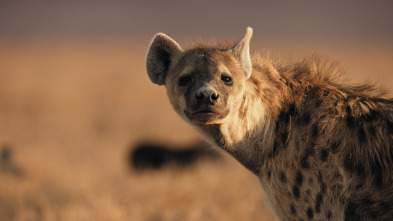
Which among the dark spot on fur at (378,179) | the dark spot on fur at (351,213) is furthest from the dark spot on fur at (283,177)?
the dark spot on fur at (378,179)

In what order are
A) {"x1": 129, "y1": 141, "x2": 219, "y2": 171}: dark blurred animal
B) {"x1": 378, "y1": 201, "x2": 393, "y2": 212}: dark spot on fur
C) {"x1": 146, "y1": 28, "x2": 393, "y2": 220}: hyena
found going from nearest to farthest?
{"x1": 378, "y1": 201, "x2": 393, "y2": 212}: dark spot on fur
{"x1": 146, "y1": 28, "x2": 393, "y2": 220}: hyena
{"x1": 129, "y1": 141, "x2": 219, "y2": 171}: dark blurred animal

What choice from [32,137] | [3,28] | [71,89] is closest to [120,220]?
[32,137]

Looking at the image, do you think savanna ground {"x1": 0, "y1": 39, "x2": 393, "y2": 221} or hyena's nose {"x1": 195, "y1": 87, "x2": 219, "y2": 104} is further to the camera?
savanna ground {"x1": 0, "y1": 39, "x2": 393, "y2": 221}

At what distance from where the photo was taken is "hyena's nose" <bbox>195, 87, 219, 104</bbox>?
3074mm

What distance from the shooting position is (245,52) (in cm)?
337

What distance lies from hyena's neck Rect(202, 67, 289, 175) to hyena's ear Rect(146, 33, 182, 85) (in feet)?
1.60

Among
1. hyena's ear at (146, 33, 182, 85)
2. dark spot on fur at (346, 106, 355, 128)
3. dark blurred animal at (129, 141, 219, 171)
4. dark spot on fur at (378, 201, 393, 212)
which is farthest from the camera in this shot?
dark blurred animal at (129, 141, 219, 171)

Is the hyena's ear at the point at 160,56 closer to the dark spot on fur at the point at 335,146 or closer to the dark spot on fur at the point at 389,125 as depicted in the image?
the dark spot on fur at the point at 335,146

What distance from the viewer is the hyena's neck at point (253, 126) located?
127 inches

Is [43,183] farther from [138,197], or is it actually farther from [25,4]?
[25,4]

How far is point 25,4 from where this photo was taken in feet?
290

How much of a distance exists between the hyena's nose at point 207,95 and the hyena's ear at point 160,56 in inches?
20.2

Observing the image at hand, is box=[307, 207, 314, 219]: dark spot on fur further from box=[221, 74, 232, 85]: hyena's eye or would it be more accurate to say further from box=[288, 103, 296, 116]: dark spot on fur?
box=[221, 74, 232, 85]: hyena's eye

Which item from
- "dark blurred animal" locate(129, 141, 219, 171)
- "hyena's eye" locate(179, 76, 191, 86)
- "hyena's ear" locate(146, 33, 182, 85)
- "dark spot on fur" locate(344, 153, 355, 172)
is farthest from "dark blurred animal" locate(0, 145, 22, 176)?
"dark spot on fur" locate(344, 153, 355, 172)
